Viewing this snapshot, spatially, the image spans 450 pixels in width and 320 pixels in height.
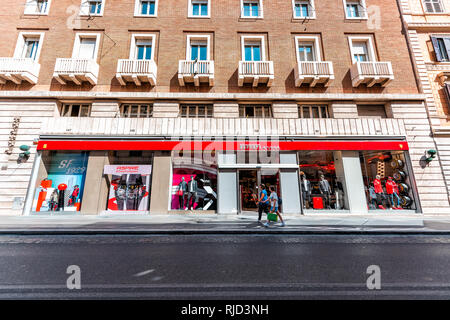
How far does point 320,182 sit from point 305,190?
4.10ft

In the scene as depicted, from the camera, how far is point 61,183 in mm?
11977

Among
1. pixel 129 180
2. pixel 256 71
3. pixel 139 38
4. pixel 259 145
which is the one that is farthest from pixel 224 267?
pixel 139 38

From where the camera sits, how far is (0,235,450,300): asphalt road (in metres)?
3.25

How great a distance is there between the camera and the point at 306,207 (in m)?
11.9

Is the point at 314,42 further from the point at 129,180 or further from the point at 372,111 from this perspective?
the point at 129,180

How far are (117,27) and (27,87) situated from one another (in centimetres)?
730

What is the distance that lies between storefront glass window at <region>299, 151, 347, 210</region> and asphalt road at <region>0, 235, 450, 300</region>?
5279mm

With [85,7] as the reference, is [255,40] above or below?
below

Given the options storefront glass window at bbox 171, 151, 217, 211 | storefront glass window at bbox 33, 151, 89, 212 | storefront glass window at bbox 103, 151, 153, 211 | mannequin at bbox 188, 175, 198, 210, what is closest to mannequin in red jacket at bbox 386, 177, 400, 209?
storefront glass window at bbox 171, 151, 217, 211

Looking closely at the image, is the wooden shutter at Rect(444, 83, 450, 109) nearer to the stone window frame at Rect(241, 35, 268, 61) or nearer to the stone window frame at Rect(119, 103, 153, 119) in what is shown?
the stone window frame at Rect(241, 35, 268, 61)

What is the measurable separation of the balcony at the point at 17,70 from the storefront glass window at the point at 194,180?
10.6 metres

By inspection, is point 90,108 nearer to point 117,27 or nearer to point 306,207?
point 117,27

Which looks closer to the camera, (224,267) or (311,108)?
(224,267)
